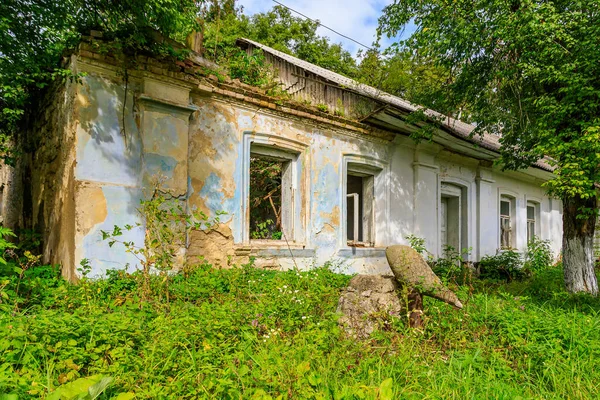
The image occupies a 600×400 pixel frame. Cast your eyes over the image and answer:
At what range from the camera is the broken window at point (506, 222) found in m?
11.7

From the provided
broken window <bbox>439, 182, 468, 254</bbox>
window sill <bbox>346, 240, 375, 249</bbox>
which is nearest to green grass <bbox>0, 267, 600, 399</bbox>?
window sill <bbox>346, 240, 375, 249</bbox>

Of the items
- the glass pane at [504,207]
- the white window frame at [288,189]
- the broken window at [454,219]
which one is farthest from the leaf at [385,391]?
the glass pane at [504,207]

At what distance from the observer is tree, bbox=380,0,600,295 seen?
457 centimetres

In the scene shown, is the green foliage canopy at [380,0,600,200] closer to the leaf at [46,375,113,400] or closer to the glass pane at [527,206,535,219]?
the leaf at [46,375,113,400]

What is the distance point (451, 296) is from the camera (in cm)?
373

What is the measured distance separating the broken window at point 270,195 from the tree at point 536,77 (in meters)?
2.83

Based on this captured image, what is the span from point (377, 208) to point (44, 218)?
5.76 meters

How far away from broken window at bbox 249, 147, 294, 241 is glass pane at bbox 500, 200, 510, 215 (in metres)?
7.61

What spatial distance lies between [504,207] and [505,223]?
0.50 metres

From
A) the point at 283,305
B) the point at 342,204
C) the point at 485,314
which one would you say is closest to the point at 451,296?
the point at 485,314

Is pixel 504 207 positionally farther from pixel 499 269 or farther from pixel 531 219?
pixel 499 269

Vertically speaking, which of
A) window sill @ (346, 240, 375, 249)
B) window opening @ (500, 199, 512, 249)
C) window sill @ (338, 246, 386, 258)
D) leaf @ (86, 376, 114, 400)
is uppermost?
window opening @ (500, 199, 512, 249)

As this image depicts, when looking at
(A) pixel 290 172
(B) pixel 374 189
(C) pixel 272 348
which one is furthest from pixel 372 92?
(C) pixel 272 348

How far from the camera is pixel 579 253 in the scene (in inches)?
236
